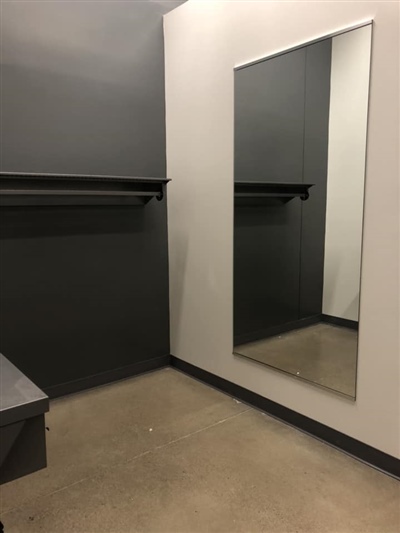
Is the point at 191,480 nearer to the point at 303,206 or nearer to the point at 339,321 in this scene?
the point at 339,321

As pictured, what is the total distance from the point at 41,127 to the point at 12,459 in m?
2.11

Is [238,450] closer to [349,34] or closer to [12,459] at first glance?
[12,459]

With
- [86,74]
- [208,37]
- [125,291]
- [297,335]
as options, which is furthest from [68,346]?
[208,37]

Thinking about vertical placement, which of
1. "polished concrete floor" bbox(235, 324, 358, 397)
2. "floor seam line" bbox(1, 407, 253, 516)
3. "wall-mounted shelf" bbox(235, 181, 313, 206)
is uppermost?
"wall-mounted shelf" bbox(235, 181, 313, 206)

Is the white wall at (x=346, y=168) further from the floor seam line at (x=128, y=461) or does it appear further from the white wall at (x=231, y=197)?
the floor seam line at (x=128, y=461)

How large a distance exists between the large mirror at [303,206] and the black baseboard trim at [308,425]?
9.3 inches

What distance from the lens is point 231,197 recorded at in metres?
2.73

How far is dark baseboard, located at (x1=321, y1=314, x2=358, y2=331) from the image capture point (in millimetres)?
2143

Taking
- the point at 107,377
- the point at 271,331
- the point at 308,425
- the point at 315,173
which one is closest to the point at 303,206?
the point at 315,173

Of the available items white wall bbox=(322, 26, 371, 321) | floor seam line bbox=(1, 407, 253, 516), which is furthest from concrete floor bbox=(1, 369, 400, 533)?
white wall bbox=(322, 26, 371, 321)

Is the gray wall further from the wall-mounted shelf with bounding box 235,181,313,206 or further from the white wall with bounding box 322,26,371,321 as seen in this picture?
the white wall with bounding box 322,26,371,321

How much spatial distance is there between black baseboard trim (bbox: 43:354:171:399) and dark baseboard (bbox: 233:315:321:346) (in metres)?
0.80

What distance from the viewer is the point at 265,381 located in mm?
2623

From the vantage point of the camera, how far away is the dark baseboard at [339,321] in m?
2.14
